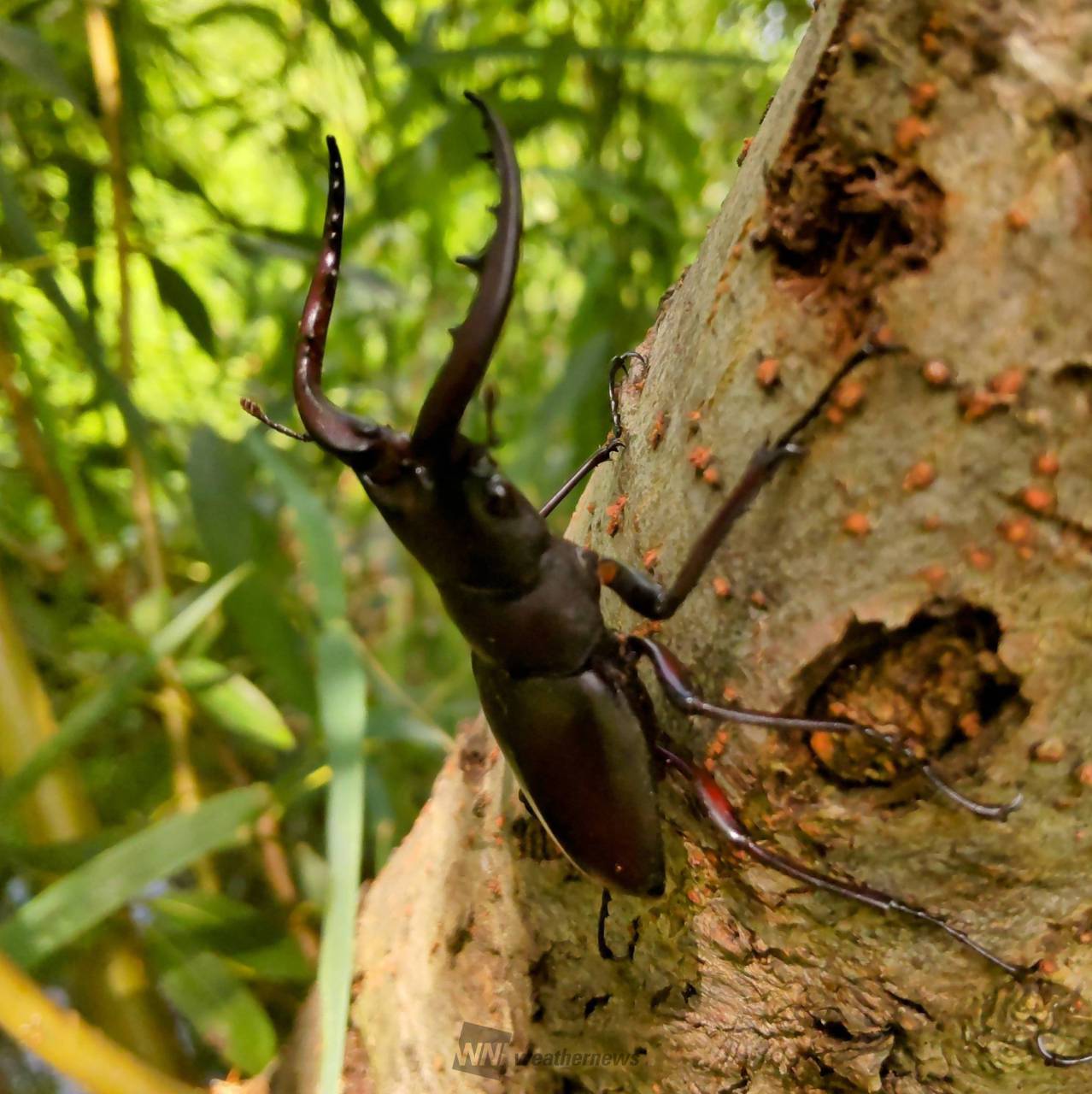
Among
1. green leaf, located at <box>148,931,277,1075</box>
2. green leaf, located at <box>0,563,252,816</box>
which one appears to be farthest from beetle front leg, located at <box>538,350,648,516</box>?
green leaf, located at <box>148,931,277,1075</box>

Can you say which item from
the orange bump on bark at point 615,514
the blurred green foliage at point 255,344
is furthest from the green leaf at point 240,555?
the orange bump on bark at point 615,514

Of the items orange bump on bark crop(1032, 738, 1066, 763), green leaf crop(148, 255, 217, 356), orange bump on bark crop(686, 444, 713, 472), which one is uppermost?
green leaf crop(148, 255, 217, 356)

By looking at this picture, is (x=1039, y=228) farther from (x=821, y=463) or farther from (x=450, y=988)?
(x=450, y=988)

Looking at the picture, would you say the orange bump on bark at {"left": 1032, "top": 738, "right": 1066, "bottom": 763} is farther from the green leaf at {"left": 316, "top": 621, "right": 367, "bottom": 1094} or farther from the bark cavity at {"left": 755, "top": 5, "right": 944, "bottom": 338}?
the green leaf at {"left": 316, "top": 621, "right": 367, "bottom": 1094}

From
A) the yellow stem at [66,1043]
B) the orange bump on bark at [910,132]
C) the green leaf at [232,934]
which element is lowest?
the yellow stem at [66,1043]

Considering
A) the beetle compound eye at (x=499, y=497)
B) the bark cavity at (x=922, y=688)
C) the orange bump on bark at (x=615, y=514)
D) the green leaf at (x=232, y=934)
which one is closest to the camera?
the bark cavity at (x=922, y=688)

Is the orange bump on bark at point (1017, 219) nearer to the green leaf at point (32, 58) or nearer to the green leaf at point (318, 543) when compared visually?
the green leaf at point (318, 543)
